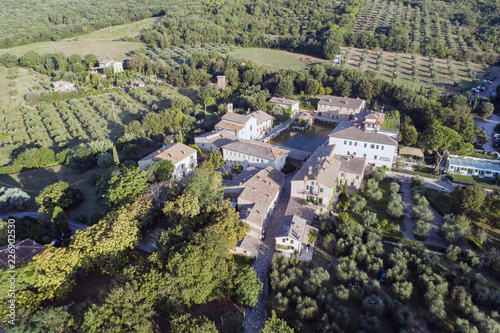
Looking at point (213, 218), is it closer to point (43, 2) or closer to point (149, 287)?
point (149, 287)

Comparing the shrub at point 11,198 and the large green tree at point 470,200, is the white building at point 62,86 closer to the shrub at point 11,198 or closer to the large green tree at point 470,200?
the shrub at point 11,198

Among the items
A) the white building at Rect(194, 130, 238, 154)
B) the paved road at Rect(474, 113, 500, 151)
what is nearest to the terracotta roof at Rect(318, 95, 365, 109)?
the paved road at Rect(474, 113, 500, 151)

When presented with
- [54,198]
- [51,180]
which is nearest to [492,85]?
[54,198]

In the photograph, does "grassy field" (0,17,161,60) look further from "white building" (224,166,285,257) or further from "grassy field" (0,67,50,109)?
"white building" (224,166,285,257)

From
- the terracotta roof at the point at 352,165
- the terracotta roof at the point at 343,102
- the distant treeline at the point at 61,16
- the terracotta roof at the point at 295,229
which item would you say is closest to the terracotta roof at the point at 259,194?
the terracotta roof at the point at 295,229

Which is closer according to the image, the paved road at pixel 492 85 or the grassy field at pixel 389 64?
the paved road at pixel 492 85

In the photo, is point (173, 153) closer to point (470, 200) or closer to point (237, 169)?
point (237, 169)
